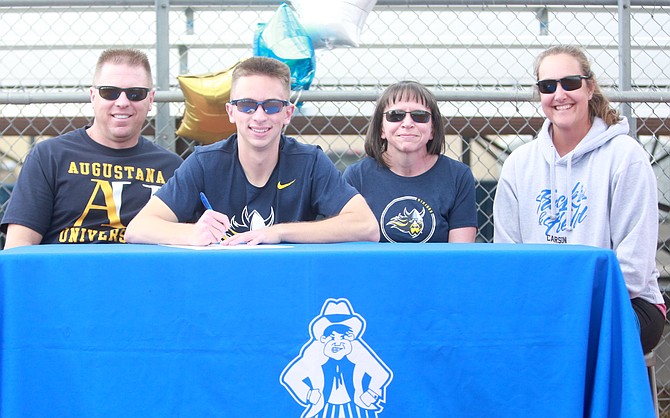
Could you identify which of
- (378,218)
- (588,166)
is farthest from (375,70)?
(588,166)

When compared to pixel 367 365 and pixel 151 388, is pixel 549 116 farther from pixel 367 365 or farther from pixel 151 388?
pixel 151 388

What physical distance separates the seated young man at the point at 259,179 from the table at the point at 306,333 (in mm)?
634

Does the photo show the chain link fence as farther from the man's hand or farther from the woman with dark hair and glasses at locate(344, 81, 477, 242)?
the man's hand

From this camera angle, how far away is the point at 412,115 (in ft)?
9.46

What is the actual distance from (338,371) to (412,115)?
142 cm

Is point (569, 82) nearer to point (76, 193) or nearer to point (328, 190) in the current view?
point (328, 190)

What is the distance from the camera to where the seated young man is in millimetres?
2430

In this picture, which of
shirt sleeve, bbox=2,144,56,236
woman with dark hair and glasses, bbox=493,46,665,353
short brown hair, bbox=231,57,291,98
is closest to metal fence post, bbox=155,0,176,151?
shirt sleeve, bbox=2,144,56,236

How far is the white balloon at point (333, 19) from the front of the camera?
10.5ft

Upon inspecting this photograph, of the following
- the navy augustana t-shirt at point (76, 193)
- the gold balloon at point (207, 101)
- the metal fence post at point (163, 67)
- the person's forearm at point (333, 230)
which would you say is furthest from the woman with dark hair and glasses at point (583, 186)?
the metal fence post at point (163, 67)

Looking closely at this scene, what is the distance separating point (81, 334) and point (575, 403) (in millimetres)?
1176

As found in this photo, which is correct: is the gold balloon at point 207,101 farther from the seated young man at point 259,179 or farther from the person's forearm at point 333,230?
the person's forearm at point 333,230

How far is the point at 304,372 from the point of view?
171 centimetres

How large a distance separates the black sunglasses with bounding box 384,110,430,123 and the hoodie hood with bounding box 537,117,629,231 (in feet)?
1.51
